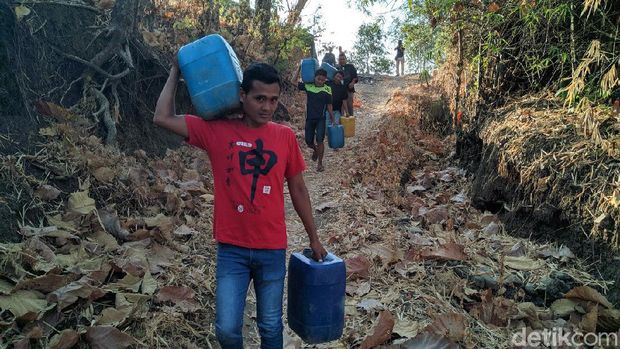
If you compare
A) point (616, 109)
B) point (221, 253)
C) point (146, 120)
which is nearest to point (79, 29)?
point (146, 120)

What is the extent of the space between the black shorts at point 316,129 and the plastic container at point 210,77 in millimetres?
5666

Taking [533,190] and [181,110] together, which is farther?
[181,110]

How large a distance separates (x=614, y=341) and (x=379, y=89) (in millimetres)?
16639

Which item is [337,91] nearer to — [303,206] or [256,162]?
[303,206]

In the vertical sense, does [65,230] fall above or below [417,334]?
above

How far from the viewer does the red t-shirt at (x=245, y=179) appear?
2.52 m

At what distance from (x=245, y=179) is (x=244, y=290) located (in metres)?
0.60

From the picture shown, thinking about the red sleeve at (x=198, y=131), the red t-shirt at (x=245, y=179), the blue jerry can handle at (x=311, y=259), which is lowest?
the blue jerry can handle at (x=311, y=259)

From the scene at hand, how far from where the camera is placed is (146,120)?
20.8 ft

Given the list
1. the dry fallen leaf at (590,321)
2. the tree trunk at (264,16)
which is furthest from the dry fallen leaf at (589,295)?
the tree trunk at (264,16)

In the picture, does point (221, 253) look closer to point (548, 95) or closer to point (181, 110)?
point (548, 95)

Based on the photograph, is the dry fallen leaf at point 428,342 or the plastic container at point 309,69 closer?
the dry fallen leaf at point 428,342

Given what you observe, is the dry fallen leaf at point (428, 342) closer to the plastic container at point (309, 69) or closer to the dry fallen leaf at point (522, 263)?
the dry fallen leaf at point (522, 263)

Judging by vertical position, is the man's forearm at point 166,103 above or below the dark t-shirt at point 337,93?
above
